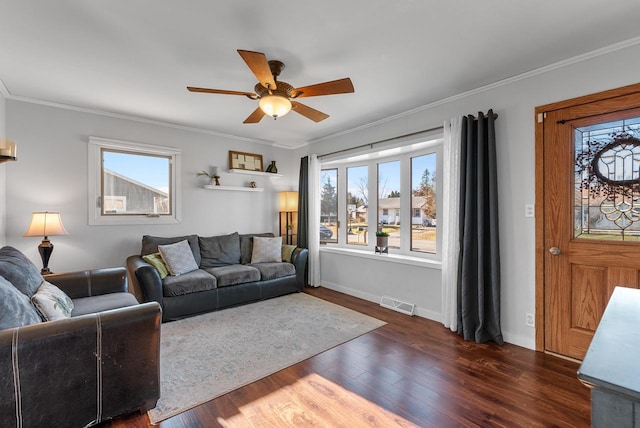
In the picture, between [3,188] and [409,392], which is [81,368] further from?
[3,188]

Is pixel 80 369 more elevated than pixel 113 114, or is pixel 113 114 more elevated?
pixel 113 114

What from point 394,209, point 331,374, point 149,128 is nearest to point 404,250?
point 394,209

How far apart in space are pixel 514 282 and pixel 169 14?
3482mm

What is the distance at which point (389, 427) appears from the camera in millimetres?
1724

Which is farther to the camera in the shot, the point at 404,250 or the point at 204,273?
the point at 404,250

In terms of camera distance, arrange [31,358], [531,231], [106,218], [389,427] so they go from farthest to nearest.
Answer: [106,218]
[531,231]
[389,427]
[31,358]

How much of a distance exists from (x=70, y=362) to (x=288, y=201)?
3.81 m

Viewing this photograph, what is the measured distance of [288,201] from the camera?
514cm

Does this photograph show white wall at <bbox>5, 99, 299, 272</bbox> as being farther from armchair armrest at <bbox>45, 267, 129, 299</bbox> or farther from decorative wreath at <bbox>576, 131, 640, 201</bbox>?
decorative wreath at <bbox>576, 131, 640, 201</bbox>

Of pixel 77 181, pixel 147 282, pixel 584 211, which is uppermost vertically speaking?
pixel 77 181

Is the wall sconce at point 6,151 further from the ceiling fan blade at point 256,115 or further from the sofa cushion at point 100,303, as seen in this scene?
the ceiling fan blade at point 256,115

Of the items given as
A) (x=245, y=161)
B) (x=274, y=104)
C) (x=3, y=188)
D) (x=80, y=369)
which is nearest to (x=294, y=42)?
(x=274, y=104)

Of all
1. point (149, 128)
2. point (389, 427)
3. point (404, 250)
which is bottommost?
point (389, 427)

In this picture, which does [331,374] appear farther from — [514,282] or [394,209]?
[394,209]
